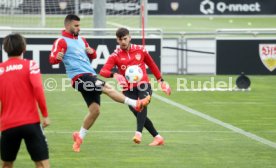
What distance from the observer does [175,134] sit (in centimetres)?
1616

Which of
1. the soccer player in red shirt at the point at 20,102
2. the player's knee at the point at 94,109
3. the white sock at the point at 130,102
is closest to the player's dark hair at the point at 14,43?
the soccer player in red shirt at the point at 20,102

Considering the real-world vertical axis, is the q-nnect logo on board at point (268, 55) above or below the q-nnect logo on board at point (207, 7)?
above

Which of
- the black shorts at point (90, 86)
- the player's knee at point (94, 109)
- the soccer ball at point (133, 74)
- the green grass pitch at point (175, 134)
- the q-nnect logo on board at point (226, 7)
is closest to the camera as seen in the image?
the green grass pitch at point (175, 134)

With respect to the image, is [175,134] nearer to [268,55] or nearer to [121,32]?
[121,32]

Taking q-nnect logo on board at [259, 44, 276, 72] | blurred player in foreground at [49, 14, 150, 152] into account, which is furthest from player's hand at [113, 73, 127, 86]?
q-nnect logo on board at [259, 44, 276, 72]

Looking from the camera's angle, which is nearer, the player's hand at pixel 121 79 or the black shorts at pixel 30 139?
the black shorts at pixel 30 139

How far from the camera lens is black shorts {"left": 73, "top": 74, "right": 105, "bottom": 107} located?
13797 millimetres

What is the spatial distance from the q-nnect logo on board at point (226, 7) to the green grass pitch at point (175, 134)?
A: 35.0m

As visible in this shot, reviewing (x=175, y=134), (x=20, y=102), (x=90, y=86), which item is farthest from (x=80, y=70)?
(x=20, y=102)

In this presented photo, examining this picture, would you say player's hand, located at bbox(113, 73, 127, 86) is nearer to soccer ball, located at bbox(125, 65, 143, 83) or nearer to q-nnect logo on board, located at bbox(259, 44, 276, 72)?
soccer ball, located at bbox(125, 65, 143, 83)

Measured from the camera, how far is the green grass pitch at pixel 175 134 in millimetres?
13008

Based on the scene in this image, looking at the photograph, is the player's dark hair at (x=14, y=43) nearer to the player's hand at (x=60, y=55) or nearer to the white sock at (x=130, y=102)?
the player's hand at (x=60, y=55)

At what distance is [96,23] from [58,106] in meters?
10.6

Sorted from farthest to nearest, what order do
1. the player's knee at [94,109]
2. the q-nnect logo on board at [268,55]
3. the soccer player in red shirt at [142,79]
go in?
the q-nnect logo on board at [268,55]
the soccer player in red shirt at [142,79]
the player's knee at [94,109]
